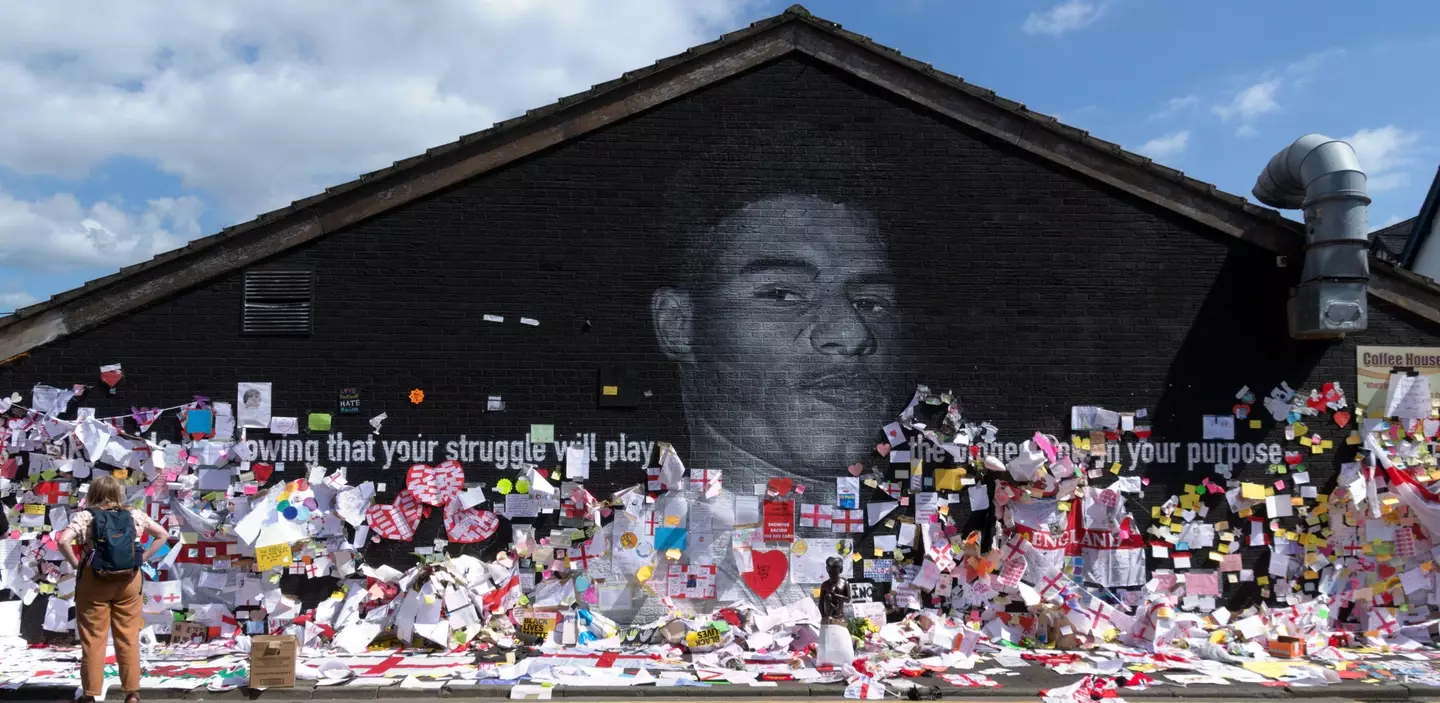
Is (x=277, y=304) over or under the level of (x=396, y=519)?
over

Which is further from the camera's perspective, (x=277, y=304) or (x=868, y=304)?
(x=868, y=304)

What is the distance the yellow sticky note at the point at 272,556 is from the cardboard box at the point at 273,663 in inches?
68.2

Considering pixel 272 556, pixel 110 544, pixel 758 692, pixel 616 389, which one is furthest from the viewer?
pixel 616 389

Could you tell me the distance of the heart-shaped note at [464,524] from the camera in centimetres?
918

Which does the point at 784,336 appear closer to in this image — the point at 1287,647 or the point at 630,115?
the point at 630,115

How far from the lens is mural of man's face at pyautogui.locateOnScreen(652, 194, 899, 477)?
370 inches

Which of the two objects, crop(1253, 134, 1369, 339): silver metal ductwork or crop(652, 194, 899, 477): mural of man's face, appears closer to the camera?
crop(1253, 134, 1369, 339): silver metal ductwork

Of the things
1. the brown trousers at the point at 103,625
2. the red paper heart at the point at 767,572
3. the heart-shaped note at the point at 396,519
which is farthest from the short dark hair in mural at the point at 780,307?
the brown trousers at the point at 103,625

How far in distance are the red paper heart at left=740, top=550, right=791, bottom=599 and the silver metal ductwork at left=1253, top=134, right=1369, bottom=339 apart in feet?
18.4

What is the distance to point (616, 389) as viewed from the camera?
9.33m

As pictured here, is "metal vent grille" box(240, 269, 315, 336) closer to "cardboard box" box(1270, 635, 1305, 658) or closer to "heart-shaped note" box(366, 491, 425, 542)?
"heart-shaped note" box(366, 491, 425, 542)

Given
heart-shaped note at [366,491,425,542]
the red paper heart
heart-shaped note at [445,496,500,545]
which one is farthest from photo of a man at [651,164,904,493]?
heart-shaped note at [366,491,425,542]

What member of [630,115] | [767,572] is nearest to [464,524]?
[767,572]

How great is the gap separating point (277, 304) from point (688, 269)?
399 centimetres
